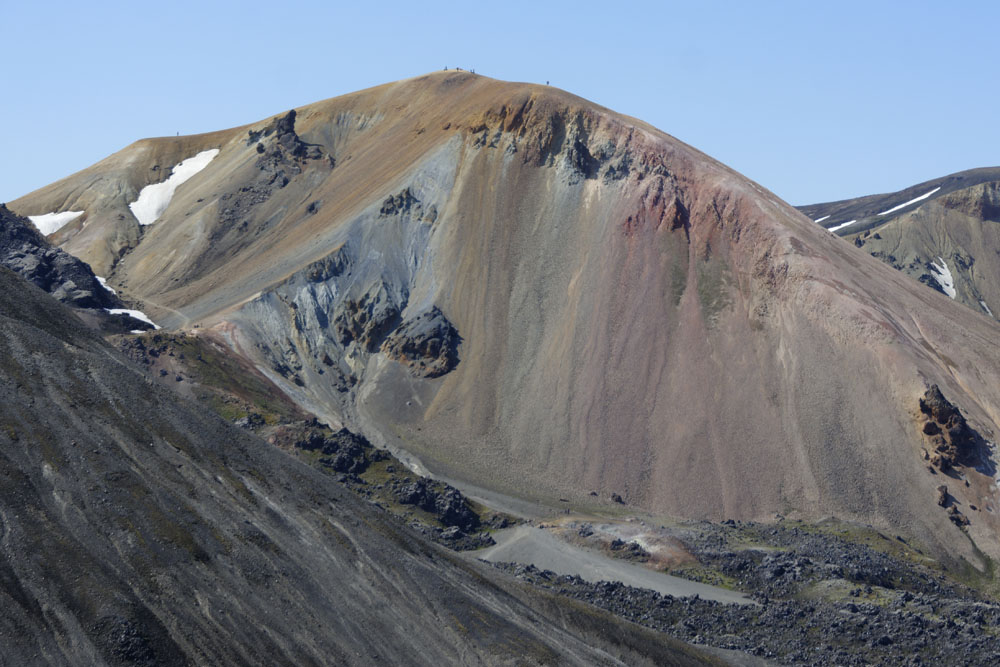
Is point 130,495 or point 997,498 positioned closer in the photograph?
point 130,495

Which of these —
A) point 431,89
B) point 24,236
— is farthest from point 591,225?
point 24,236

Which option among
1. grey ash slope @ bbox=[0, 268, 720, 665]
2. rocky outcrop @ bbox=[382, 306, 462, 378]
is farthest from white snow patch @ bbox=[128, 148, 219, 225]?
grey ash slope @ bbox=[0, 268, 720, 665]

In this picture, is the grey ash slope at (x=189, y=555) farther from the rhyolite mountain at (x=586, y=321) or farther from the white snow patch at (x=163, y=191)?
the white snow patch at (x=163, y=191)

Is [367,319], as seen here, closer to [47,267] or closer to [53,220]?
[47,267]

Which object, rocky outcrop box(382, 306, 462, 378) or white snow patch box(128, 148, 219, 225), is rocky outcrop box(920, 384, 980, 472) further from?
white snow patch box(128, 148, 219, 225)

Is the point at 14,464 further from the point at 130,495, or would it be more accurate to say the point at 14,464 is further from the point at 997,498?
the point at 997,498

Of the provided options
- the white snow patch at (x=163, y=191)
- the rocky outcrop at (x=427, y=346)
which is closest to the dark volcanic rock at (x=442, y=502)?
the rocky outcrop at (x=427, y=346)
